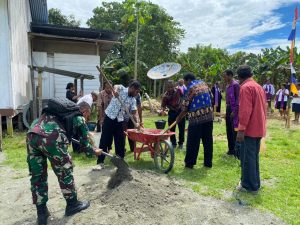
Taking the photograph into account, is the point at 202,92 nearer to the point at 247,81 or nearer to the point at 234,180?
the point at 247,81

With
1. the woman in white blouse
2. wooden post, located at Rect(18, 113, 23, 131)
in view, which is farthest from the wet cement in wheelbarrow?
the woman in white blouse

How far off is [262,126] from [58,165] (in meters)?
3.00

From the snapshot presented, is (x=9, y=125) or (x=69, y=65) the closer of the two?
(x=9, y=125)

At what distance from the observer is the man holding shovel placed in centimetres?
596

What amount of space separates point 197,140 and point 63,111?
10.0ft

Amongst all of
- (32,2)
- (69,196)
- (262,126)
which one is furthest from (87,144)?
(32,2)

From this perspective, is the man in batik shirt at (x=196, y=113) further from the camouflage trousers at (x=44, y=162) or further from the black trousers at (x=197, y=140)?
the camouflage trousers at (x=44, y=162)

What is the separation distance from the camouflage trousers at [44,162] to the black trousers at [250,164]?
2.66 meters

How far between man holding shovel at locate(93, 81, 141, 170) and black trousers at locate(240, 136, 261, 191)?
2263 mm

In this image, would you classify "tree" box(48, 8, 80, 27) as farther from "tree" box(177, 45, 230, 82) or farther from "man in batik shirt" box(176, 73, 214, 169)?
"man in batik shirt" box(176, 73, 214, 169)

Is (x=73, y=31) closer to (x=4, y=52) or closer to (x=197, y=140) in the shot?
(x=4, y=52)

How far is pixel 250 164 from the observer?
483 centimetres

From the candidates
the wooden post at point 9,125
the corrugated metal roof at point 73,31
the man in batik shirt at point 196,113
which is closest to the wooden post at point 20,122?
the wooden post at point 9,125

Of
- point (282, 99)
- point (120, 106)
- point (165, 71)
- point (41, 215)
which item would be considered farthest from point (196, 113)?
point (282, 99)
